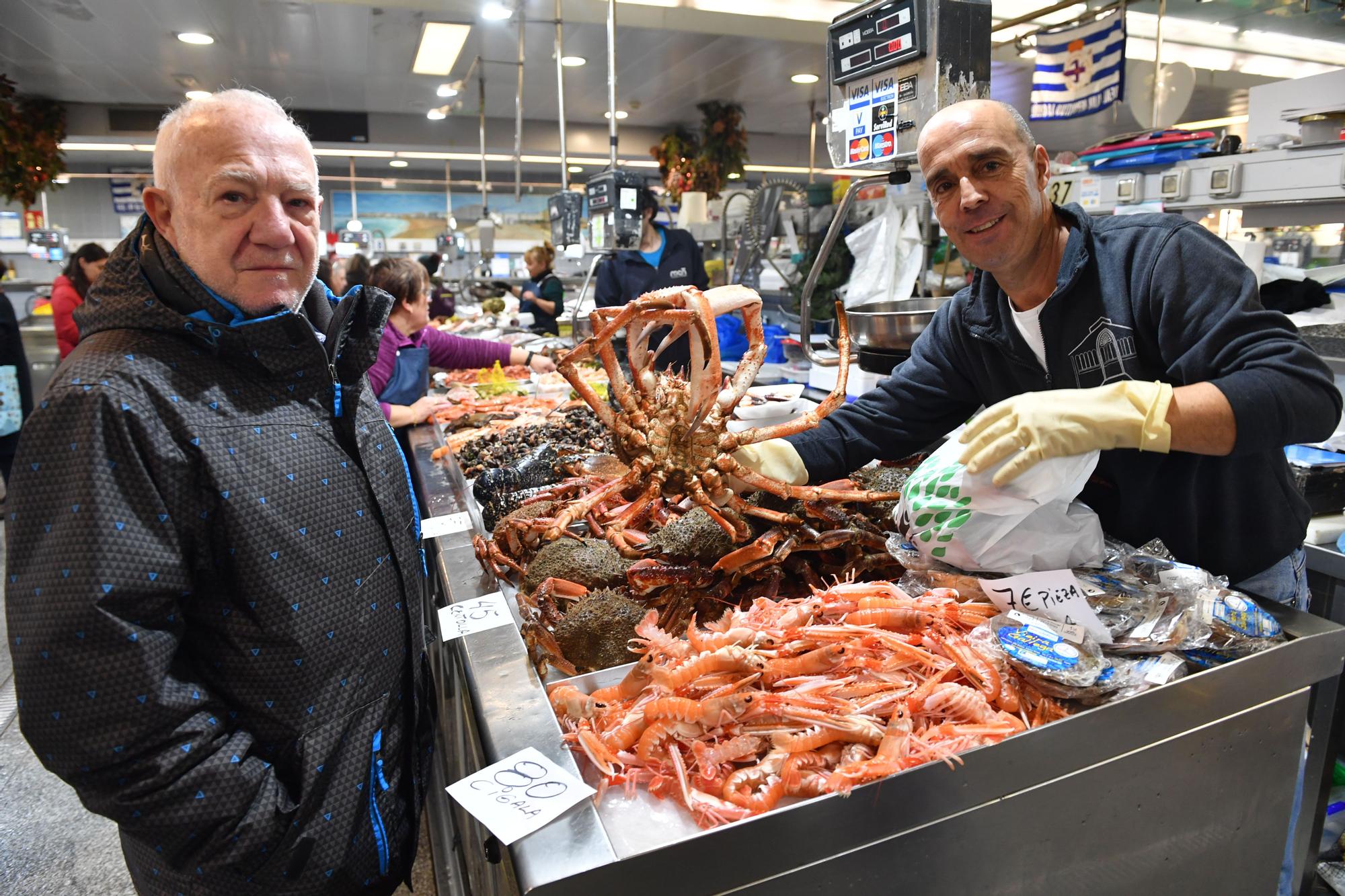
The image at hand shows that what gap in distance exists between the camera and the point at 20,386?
5.67 metres

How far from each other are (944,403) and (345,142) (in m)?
11.3

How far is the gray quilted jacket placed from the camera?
1054 mm

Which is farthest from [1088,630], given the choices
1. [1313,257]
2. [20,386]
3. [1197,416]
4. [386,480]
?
[20,386]

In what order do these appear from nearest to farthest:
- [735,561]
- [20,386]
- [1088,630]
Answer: [1088,630] < [735,561] < [20,386]

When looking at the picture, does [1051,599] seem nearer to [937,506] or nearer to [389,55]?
[937,506]

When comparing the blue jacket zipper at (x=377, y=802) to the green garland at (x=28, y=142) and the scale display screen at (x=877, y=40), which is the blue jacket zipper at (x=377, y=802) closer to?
the scale display screen at (x=877, y=40)

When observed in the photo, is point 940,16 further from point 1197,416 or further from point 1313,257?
point 1313,257

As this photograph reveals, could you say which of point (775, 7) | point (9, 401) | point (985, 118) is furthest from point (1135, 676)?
point (775, 7)

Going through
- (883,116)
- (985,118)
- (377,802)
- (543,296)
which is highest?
(883,116)

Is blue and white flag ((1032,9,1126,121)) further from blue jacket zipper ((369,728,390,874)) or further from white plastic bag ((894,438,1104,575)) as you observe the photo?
blue jacket zipper ((369,728,390,874))

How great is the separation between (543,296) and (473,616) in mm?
7235

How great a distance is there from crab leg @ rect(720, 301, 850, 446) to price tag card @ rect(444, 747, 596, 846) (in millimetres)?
858

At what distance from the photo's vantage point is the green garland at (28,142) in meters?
8.06

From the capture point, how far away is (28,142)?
8594 mm
